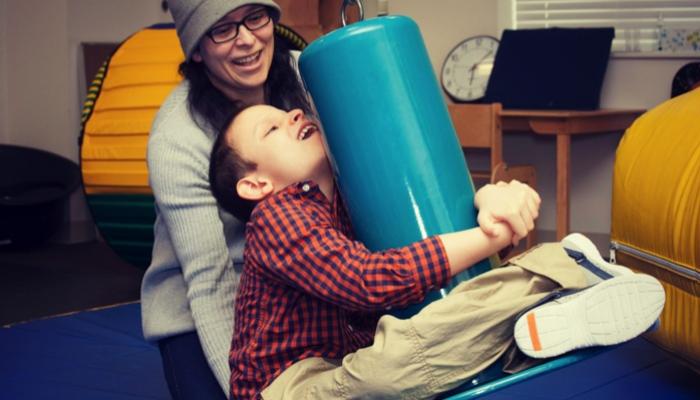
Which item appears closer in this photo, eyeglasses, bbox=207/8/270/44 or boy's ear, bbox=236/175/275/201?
boy's ear, bbox=236/175/275/201

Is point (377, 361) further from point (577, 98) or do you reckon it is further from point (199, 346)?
point (577, 98)

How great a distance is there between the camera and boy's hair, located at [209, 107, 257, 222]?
1.70 m

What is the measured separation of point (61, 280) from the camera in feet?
15.1

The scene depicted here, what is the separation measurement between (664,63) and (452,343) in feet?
12.1

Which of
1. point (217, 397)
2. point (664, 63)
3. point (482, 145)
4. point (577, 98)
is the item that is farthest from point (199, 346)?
point (664, 63)

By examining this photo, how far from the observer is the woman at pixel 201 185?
197 cm

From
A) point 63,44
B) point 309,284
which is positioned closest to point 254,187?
point 309,284

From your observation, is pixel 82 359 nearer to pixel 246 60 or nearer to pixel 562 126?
pixel 246 60

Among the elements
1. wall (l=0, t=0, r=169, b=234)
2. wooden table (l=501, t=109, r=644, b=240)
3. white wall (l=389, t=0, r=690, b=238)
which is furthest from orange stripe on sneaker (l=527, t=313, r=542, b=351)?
wall (l=0, t=0, r=169, b=234)

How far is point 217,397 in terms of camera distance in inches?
80.2

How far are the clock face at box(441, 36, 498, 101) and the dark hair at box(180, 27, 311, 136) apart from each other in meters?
2.83

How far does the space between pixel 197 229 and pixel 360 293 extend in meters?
0.62

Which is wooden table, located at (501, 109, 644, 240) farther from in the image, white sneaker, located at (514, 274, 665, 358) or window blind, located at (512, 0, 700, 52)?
white sneaker, located at (514, 274, 665, 358)

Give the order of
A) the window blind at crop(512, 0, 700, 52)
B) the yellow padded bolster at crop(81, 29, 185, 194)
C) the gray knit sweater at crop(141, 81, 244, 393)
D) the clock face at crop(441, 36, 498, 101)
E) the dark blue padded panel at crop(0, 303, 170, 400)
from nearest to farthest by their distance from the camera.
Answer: the gray knit sweater at crop(141, 81, 244, 393), the dark blue padded panel at crop(0, 303, 170, 400), the yellow padded bolster at crop(81, 29, 185, 194), the window blind at crop(512, 0, 700, 52), the clock face at crop(441, 36, 498, 101)
